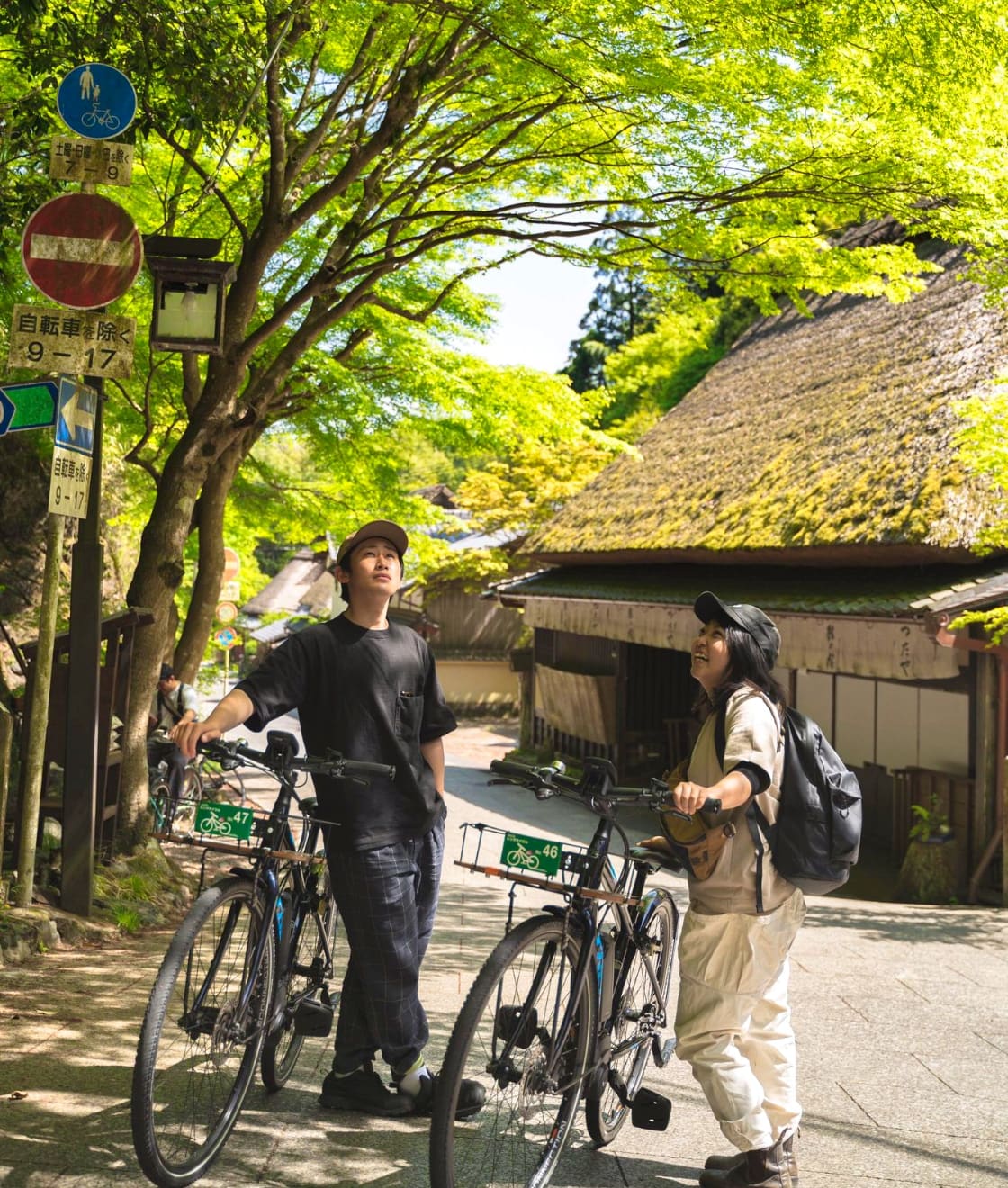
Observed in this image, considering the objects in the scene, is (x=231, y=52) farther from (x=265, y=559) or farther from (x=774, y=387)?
(x=265, y=559)

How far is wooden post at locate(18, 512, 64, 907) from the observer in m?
5.94

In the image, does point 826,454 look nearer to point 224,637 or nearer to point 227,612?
point 227,612

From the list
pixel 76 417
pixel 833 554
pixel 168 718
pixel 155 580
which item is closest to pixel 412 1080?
pixel 76 417

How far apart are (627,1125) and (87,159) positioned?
4815mm

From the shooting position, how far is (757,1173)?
3.35 metres

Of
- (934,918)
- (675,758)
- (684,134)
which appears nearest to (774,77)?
(684,134)

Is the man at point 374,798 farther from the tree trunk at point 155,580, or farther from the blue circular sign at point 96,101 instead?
the tree trunk at point 155,580

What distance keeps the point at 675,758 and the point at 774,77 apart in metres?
12.0

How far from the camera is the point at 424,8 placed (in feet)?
22.4

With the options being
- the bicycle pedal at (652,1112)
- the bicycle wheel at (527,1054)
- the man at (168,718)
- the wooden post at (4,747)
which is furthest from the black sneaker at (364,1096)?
the man at (168,718)

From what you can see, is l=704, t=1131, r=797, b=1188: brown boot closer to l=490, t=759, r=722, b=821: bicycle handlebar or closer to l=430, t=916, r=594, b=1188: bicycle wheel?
l=430, t=916, r=594, b=1188: bicycle wheel

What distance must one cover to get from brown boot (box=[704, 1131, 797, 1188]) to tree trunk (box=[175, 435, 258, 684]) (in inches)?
294

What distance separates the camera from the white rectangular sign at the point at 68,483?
19.1 feet

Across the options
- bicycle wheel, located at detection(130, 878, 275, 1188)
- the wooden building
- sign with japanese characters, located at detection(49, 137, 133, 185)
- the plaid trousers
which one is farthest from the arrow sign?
the wooden building
